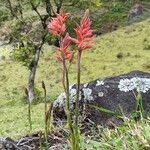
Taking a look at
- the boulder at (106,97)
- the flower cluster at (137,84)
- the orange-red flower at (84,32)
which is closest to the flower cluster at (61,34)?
the orange-red flower at (84,32)

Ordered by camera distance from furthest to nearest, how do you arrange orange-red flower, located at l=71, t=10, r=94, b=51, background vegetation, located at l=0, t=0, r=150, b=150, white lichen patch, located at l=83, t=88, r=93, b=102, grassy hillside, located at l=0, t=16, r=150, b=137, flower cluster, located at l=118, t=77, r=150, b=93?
grassy hillside, located at l=0, t=16, r=150, b=137
background vegetation, located at l=0, t=0, r=150, b=150
white lichen patch, located at l=83, t=88, r=93, b=102
flower cluster, located at l=118, t=77, r=150, b=93
orange-red flower, located at l=71, t=10, r=94, b=51

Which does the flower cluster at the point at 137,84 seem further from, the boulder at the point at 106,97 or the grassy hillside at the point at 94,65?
the grassy hillside at the point at 94,65

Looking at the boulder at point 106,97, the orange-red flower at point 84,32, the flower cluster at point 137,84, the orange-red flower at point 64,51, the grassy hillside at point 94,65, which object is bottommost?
the grassy hillside at point 94,65

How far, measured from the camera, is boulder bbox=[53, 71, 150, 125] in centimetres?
1220

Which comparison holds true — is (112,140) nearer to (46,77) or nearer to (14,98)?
(14,98)

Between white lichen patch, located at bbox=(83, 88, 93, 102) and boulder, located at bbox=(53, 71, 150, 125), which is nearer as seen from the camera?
boulder, located at bbox=(53, 71, 150, 125)

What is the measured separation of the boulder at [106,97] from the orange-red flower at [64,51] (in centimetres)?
726

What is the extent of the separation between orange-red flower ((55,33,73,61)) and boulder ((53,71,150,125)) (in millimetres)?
7265

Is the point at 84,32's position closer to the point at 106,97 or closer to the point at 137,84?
the point at 137,84

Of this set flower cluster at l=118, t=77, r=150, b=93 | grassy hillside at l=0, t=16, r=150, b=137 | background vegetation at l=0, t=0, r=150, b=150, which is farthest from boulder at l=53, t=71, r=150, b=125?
grassy hillside at l=0, t=16, r=150, b=137

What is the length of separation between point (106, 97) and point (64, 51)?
9.03 meters

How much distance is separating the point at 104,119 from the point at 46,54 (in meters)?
39.3

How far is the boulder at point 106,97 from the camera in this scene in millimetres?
12195

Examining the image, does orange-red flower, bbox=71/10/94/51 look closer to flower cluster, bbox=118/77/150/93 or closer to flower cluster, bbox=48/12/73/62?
flower cluster, bbox=48/12/73/62
